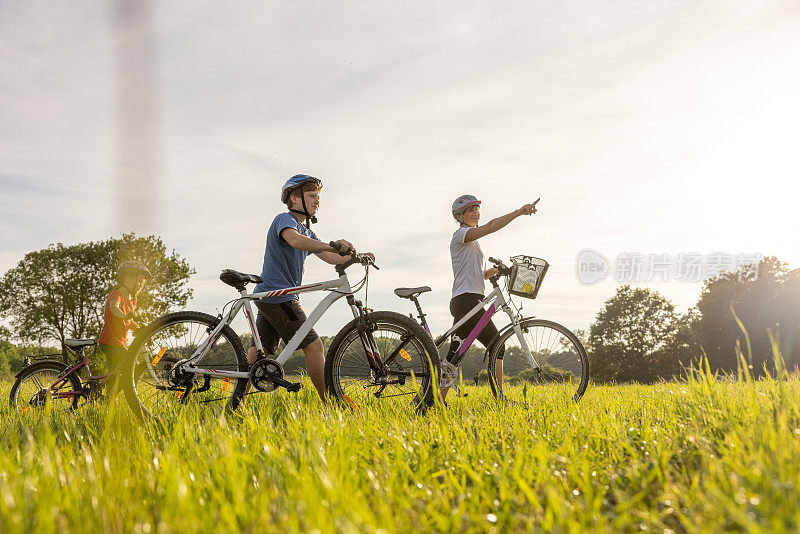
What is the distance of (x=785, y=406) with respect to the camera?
3.05m

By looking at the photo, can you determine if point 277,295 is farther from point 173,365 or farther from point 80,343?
point 80,343

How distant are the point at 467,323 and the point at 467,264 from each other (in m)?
0.73

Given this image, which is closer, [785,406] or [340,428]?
[785,406]

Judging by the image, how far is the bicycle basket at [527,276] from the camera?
20.8 ft

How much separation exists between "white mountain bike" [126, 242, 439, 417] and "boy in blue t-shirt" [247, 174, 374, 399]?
0.13 meters

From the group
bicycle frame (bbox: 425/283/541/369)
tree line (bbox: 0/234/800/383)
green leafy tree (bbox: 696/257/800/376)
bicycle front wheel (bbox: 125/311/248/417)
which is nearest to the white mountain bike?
bicycle front wheel (bbox: 125/311/248/417)

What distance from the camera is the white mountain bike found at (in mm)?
5160

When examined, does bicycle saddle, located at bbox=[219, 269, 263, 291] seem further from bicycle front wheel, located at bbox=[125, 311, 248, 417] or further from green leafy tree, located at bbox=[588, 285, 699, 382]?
green leafy tree, located at bbox=[588, 285, 699, 382]

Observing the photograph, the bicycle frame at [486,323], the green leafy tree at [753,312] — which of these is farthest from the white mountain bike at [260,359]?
the green leafy tree at [753,312]

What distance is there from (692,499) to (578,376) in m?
4.24

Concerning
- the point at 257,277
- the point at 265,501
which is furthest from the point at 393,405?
the point at 265,501

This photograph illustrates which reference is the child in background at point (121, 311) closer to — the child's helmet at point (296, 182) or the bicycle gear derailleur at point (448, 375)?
the child's helmet at point (296, 182)

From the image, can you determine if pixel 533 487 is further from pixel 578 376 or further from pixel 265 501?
pixel 578 376

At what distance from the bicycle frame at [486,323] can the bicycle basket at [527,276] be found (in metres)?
0.19
